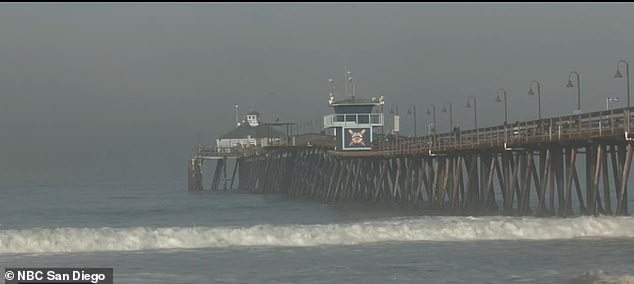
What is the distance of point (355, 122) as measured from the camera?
6053 centimetres

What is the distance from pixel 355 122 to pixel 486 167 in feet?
59.5

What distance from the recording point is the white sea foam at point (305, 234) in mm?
29109

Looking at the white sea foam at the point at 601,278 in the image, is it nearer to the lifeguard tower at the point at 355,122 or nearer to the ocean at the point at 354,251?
the ocean at the point at 354,251

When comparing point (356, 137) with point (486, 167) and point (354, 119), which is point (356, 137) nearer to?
point (354, 119)

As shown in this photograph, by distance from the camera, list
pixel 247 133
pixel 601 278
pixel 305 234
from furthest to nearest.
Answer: pixel 247 133, pixel 305 234, pixel 601 278

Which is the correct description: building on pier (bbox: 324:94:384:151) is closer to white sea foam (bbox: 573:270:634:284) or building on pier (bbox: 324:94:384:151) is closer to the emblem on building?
the emblem on building

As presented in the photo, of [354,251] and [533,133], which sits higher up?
[533,133]

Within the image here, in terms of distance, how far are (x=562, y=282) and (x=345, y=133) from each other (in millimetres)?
39742

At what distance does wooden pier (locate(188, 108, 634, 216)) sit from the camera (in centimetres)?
3391

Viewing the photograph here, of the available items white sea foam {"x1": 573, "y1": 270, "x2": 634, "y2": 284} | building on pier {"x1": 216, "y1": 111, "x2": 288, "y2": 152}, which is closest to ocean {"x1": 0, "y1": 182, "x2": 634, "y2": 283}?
white sea foam {"x1": 573, "y1": 270, "x2": 634, "y2": 284}

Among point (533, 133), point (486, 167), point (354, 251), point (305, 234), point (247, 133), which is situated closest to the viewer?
point (354, 251)

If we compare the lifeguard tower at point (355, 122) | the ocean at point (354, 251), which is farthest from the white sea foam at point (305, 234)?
the lifeguard tower at point (355, 122)

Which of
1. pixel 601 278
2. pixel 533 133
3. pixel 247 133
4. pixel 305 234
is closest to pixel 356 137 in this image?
pixel 533 133

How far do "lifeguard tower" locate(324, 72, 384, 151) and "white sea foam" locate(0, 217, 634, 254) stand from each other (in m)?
27.8
